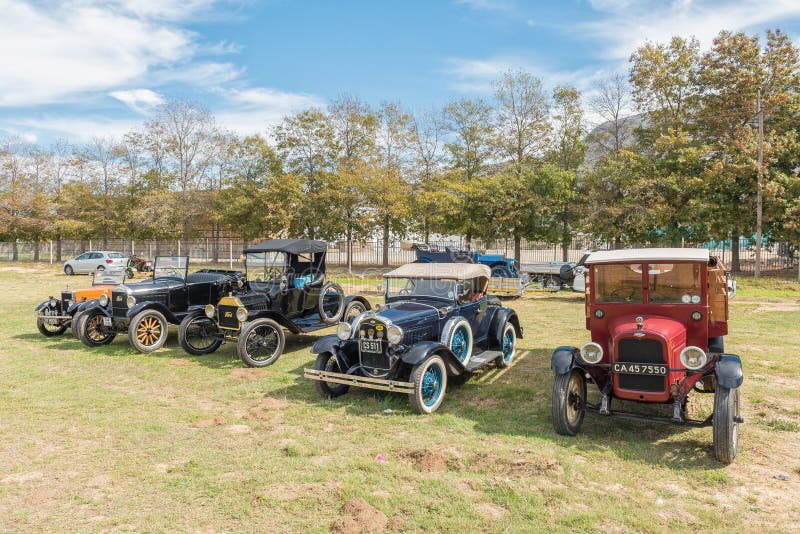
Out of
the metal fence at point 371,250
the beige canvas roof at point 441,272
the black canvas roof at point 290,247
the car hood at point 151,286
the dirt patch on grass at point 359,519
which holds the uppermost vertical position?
the metal fence at point 371,250

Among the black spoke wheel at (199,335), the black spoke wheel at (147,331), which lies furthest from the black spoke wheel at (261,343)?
the black spoke wheel at (147,331)

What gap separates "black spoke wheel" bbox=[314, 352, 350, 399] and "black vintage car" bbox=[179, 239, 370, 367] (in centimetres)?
217

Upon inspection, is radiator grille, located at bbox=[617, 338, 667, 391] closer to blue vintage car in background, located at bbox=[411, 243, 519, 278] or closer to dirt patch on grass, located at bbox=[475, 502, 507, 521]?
dirt patch on grass, located at bbox=[475, 502, 507, 521]

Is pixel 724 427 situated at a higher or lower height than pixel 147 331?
lower

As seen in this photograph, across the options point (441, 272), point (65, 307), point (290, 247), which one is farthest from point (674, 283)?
point (65, 307)

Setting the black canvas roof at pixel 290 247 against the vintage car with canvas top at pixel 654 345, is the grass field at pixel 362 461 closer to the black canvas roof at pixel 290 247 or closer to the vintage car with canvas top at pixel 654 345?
the vintage car with canvas top at pixel 654 345

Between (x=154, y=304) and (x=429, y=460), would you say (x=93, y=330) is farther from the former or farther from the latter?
(x=429, y=460)

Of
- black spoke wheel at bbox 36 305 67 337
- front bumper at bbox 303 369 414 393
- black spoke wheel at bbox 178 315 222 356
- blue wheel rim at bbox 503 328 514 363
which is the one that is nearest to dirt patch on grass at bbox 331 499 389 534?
front bumper at bbox 303 369 414 393

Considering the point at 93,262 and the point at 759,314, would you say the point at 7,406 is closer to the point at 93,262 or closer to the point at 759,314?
the point at 759,314

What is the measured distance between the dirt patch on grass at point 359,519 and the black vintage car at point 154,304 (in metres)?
6.86

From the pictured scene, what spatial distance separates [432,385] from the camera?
621cm

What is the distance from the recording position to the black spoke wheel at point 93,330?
32.6ft

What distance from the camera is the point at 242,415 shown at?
19.9 feet

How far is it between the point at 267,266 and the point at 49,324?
5.35m
